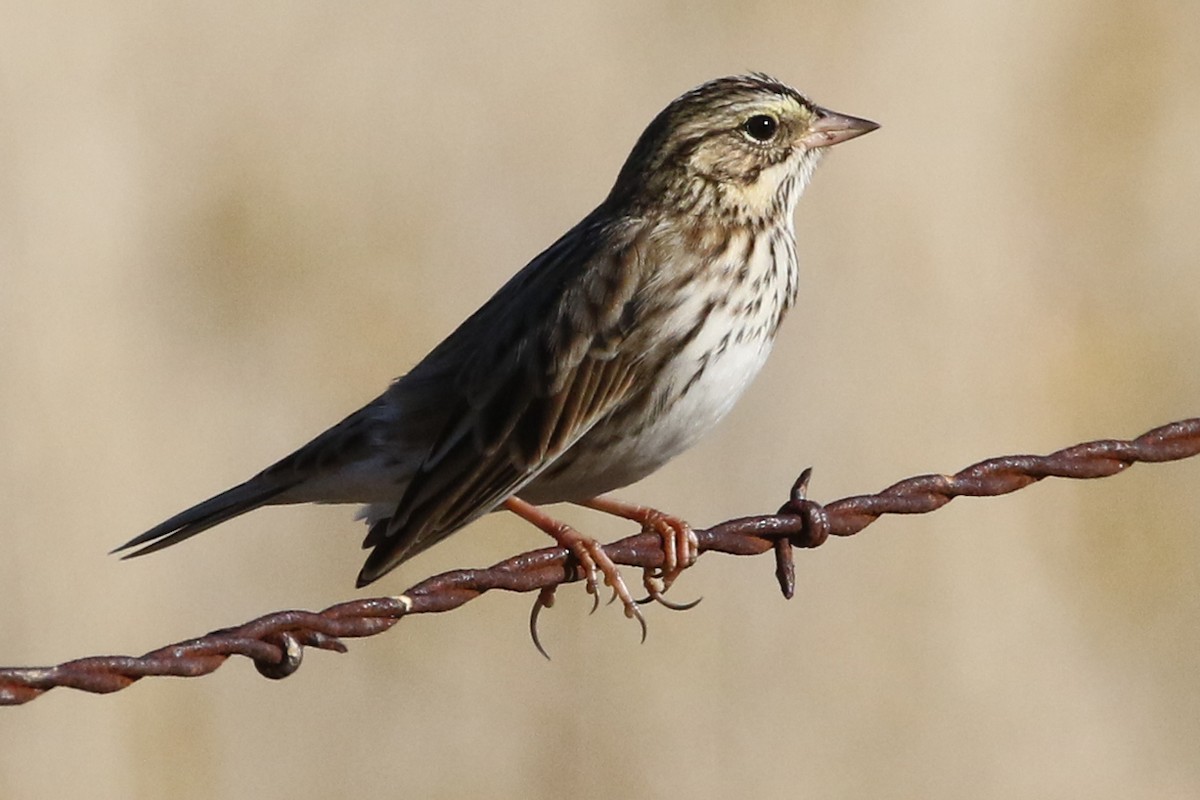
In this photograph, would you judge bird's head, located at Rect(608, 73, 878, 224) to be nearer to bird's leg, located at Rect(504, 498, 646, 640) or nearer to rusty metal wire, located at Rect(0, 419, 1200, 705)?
bird's leg, located at Rect(504, 498, 646, 640)

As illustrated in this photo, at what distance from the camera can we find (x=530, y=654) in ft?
24.6

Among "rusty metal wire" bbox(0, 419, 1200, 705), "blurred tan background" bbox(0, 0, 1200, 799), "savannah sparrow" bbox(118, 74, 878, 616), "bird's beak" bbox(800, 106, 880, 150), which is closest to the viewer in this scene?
"rusty metal wire" bbox(0, 419, 1200, 705)

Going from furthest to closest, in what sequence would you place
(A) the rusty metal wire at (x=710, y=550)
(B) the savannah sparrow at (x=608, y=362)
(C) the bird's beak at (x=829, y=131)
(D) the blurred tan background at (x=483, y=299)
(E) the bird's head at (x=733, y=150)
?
(D) the blurred tan background at (x=483, y=299), (C) the bird's beak at (x=829, y=131), (E) the bird's head at (x=733, y=150), (B) the savannah sparrow at (x=608, y=362), (A) the rusty metal wire at (x=710, y=550)

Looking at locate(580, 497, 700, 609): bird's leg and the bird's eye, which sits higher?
the bird's eye

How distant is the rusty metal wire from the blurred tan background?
2765mm

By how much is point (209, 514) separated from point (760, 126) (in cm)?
184

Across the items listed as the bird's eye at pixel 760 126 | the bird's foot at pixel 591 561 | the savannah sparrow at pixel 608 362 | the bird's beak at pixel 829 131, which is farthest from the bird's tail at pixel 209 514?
the bird's beak at pixel 829 131

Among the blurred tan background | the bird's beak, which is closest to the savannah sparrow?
the bird's beak

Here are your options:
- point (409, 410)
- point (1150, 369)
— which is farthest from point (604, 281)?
point (1150, 369)

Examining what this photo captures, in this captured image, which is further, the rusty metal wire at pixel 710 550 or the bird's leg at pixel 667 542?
the bird's leg at pixel 667 542

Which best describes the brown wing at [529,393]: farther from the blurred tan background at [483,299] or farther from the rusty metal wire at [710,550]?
the blurred tan background at [483,299]

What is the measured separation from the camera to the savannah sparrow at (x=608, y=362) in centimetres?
529

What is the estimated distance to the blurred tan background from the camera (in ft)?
24.1

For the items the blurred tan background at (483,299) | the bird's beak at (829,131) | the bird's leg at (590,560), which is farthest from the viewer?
the blurred tan background at (483,299)
